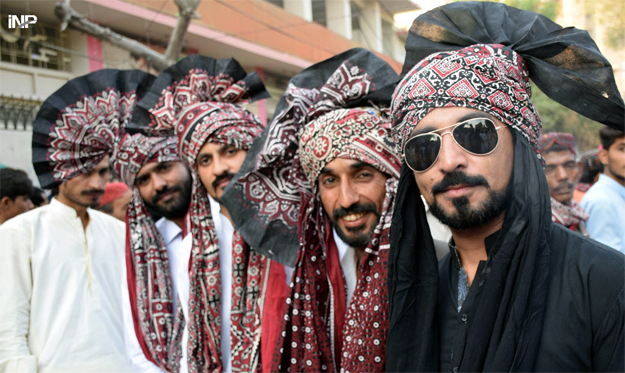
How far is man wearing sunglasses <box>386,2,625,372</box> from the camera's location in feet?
5.12

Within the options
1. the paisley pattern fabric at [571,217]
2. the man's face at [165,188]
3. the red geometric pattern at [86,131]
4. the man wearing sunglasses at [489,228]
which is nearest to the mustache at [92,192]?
the red geometric pattern at [86,131]

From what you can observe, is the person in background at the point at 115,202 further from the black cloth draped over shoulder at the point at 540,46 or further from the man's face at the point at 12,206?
the black cloth draped over shoulder at the point at 540,46

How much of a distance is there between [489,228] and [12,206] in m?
4.33

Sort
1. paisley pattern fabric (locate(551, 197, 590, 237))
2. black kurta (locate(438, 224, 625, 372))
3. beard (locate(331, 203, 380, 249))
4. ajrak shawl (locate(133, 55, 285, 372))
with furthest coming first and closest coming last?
paisley pattern fabric (locate(551, 197, 590, 237)) → ajrak shawl (locate(133, 55, 285, 372)) → beard (locate(331, 203, 380, 249)) → black kurta (locate(438, 224, 625, 372))

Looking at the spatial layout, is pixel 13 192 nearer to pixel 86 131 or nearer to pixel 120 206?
pixel 86 131

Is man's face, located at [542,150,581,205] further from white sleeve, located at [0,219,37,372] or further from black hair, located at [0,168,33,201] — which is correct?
black hair, located at [0,168,33,201]

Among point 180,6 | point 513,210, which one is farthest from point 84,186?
point 180,6

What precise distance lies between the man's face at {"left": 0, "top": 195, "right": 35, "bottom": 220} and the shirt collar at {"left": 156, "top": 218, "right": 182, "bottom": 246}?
1553 millimetres

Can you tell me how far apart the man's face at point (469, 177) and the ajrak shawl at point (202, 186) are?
138cm

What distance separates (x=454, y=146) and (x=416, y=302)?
639 mm

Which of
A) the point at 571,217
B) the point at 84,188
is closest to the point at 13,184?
the point at 84,188

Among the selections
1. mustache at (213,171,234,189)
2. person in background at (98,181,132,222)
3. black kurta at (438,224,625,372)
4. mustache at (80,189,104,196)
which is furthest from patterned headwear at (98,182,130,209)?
black kurta at (438,224,625,372)

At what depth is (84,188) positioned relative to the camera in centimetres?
391

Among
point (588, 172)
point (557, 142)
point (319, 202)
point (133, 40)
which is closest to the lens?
point (319, 202)
